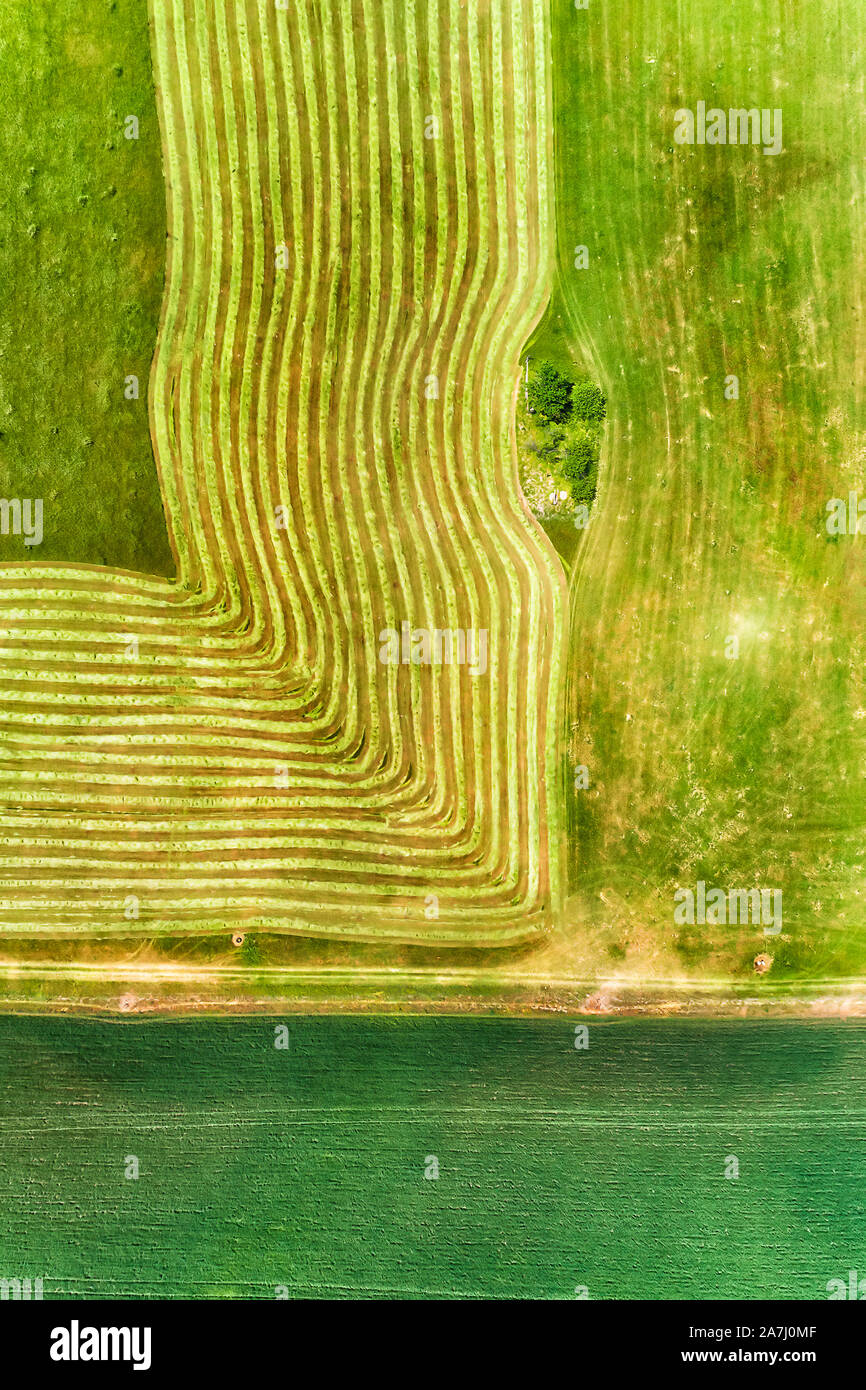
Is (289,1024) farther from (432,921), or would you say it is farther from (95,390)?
(95,390)

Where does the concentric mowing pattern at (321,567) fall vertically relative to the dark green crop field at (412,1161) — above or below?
above

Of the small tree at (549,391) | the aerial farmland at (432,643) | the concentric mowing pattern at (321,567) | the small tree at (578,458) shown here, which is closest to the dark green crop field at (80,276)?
the aerial farmland at (432,643)

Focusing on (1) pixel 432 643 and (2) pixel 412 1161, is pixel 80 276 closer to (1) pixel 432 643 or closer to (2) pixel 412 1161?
(1) pixel 432 643

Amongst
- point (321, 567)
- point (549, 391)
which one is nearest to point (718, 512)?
point (549, 391)

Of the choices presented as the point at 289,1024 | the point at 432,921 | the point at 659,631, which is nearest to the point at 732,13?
the point at 659,631

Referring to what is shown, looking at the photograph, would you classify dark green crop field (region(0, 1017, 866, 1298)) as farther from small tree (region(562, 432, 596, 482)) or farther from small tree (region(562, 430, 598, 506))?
small tree (region(562, 432, 596, 482))

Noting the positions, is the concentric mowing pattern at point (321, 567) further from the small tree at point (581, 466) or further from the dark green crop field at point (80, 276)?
the small tree at point (581, 466)
